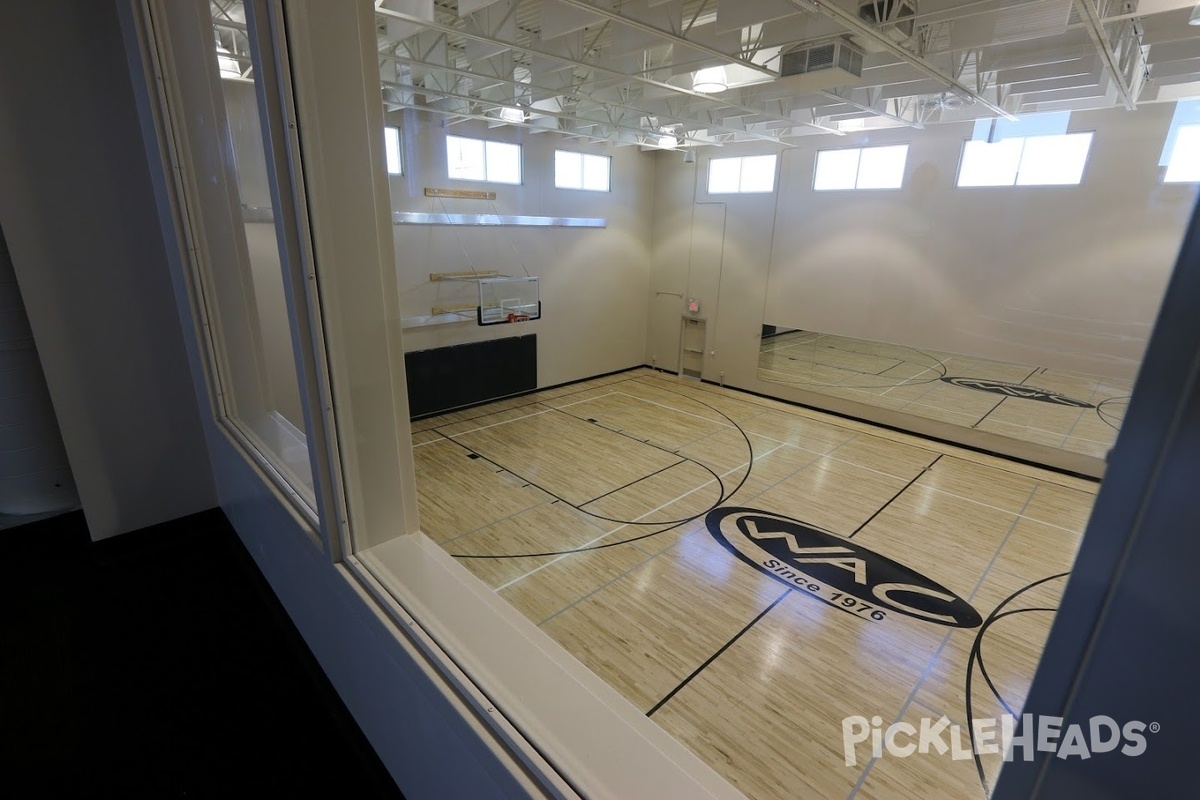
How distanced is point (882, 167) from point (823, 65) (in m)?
3.18

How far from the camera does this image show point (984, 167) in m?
6.25

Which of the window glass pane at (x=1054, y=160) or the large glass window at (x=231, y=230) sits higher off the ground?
the window glass pane at (x=1054, y=160)

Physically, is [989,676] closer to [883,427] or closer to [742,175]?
[883,427]

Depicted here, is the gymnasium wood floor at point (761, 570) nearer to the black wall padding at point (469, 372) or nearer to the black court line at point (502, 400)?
the black court line at point (502, 400)

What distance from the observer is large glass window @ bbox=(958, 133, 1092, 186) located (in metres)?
4.40

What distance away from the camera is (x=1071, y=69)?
4.46 m

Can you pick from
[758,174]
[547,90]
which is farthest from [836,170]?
[547,90]

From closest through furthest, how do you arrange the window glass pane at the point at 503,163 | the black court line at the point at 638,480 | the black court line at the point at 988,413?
the black court line at the point at 638,480 → the black court line at the point at 988,413 → the window glass pane at the point at 503,163

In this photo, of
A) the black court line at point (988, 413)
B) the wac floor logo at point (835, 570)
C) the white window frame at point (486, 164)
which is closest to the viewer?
the wac floor logo at point (835, 570)

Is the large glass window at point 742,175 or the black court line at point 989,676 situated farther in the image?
the large glass window at point 742,175

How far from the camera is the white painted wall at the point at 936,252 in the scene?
201 inches

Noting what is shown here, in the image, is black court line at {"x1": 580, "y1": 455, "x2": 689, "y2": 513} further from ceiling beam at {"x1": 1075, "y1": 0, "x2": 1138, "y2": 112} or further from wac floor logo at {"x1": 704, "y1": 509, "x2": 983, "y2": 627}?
ceiling beam at {"x1": 1075, "y1": 0, "x2": 1138, "y2": 112}

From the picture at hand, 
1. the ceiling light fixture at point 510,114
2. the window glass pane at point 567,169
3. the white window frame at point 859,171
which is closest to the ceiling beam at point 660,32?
Answer: the white window frame at point 859,171

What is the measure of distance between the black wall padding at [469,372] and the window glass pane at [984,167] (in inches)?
241
